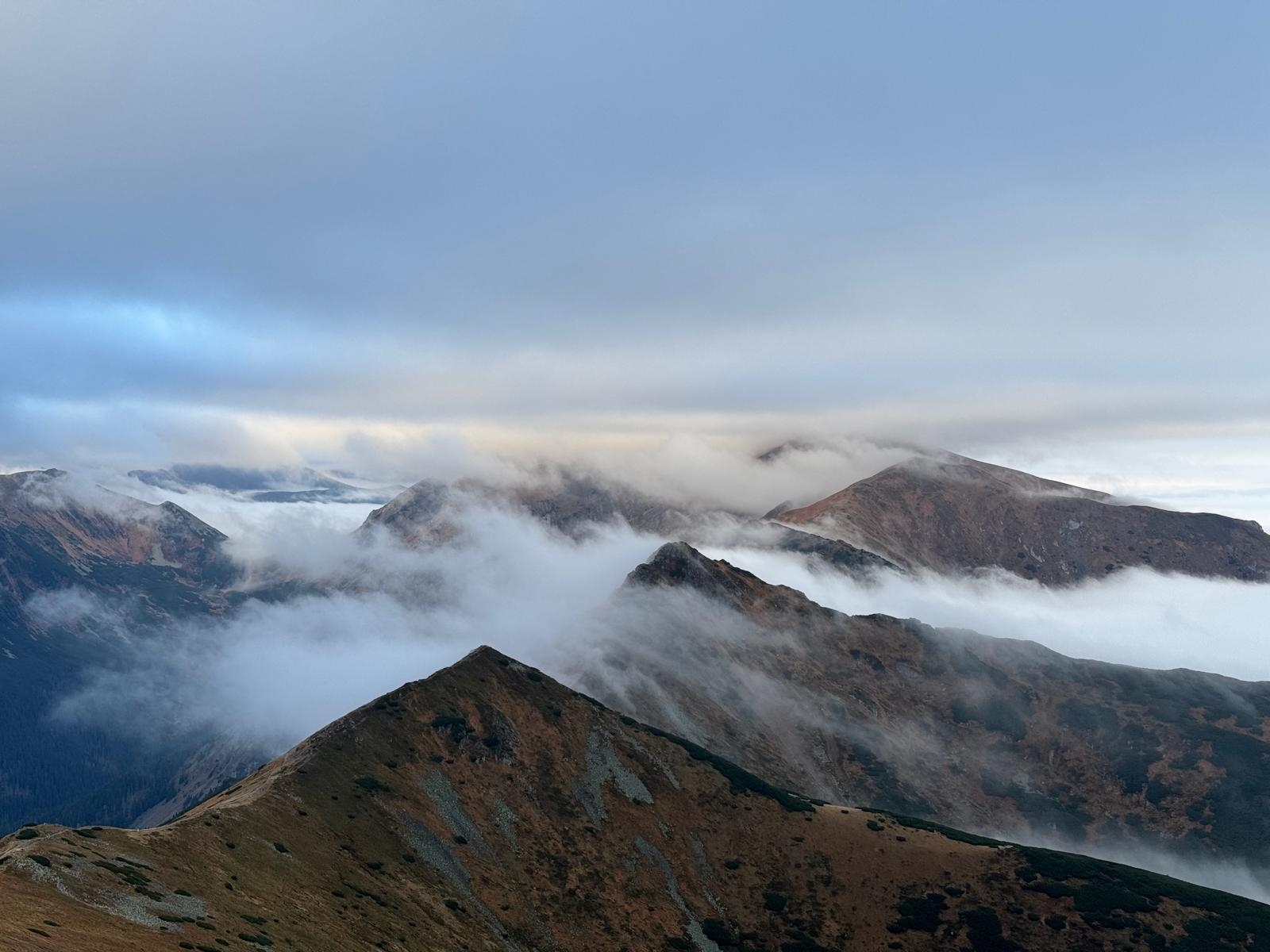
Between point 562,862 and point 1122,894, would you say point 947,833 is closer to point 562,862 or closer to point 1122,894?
point 1122,894

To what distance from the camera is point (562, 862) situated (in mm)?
154375

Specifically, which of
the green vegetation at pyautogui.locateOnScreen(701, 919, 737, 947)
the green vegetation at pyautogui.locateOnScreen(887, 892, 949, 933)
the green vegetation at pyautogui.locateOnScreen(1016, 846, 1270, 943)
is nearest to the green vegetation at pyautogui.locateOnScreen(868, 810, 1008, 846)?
the green vegetation at pyautogui.locateOnScreen(1016, 846, 1270, 943)

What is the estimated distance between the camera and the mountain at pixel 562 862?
10381 centimetres

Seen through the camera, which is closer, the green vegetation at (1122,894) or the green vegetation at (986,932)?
the green vegetation at (986,932)

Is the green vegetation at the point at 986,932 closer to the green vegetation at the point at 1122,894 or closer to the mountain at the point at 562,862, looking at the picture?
the mountain at the point at 562,862

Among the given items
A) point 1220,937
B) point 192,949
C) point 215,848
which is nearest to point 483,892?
point 215,848

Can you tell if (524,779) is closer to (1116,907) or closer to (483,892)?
(483,892)

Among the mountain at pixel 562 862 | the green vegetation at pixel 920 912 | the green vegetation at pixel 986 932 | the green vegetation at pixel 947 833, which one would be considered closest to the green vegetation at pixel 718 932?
the mountain at pixel 562 862

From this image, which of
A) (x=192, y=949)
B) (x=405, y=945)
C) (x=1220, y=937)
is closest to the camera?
(x=192, y=949)

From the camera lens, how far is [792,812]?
623 ft

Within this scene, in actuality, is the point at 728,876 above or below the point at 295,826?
below

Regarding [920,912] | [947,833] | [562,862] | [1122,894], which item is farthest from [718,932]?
Result: [1122,894]

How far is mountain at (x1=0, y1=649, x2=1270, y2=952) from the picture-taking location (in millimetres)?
103812

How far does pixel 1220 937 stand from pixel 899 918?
56308mm
